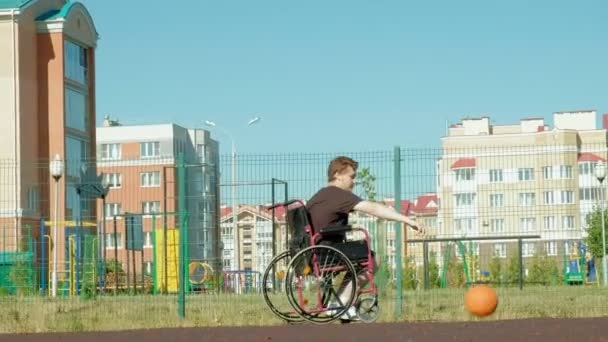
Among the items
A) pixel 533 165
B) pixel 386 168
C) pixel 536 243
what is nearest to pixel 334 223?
pixel 386 168

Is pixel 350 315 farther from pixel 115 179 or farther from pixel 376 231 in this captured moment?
pixel 115 179

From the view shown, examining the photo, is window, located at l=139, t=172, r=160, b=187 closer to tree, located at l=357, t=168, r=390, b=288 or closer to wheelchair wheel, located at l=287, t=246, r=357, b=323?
tree, located at l=357, t=168, r=390, b=288

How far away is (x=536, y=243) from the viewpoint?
2156 cm

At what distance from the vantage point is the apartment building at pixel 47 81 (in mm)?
63531

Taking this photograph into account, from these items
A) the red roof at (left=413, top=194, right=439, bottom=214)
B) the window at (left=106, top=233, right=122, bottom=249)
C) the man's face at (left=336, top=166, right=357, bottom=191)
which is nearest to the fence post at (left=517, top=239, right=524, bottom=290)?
the red roof at (left=413, top=194, right=439, bottom=214)

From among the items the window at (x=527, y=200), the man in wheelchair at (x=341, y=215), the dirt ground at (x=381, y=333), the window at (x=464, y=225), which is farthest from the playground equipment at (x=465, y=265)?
the man in wheelchair at (x=341, y=215)

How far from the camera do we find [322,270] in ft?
43.3

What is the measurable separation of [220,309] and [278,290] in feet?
8.19

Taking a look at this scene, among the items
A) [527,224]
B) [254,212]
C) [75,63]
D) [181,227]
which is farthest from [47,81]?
[527,224]

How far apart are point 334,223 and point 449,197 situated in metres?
5.40

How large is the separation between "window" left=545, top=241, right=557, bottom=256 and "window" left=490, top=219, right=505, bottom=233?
8.24 feet

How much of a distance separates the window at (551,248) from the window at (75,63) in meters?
48.3

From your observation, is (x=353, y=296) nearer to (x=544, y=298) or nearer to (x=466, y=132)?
(x=544, y=298)

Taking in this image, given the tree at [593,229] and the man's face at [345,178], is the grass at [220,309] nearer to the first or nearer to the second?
the man's face at [345,178]
